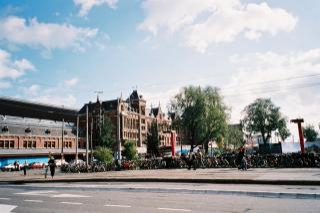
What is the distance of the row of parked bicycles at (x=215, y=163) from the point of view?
81.0 ft

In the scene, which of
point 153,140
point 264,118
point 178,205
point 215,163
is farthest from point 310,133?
point 178,205

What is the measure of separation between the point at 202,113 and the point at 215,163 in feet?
93.7

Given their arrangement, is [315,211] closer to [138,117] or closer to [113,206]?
[113,206]

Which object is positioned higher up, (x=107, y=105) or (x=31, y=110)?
(x=107, y=105)

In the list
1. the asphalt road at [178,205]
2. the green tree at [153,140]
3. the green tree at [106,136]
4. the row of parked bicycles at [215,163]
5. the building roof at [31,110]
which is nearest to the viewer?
the asphalt road at [178,205]

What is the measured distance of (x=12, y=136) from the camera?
6203 cm

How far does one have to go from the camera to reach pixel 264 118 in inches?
3371

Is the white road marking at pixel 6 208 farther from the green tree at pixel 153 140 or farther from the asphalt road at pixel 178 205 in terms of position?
the green tree at pixel 153 140

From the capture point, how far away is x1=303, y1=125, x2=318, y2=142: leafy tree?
388 feet

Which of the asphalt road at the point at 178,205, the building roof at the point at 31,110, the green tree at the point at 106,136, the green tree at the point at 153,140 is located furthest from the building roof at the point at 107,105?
the asphalt road at the point at 178,205

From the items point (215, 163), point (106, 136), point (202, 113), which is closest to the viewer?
point (215, 163)

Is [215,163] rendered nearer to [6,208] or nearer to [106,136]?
[6,208]

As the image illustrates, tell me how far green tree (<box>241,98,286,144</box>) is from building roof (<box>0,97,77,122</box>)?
51244mm

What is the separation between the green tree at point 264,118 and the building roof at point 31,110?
5124cm
